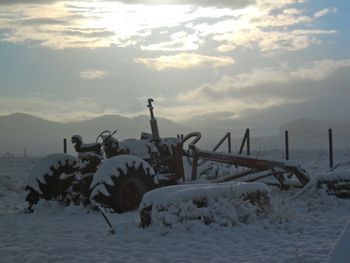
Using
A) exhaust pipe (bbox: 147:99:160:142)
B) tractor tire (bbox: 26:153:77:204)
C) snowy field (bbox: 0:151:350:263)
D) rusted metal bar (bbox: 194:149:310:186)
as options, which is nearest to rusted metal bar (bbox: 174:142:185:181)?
exhaust pipe (bbox: 147:99:160:142)

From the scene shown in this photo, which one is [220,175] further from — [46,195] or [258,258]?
[258,258]

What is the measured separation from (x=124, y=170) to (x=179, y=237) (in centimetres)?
265

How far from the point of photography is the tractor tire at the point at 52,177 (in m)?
10.6

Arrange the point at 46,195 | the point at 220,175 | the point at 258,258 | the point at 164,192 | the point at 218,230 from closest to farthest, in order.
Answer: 1. the point at 258,258
2. the point at 218,230
3. the point at 164,192
4. the point at 46,195
5. the point at 220,175

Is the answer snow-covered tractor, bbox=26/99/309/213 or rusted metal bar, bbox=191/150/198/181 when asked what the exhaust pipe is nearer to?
snow-covered tractor, bbox=26/99/309/213

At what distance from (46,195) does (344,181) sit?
6234 mm

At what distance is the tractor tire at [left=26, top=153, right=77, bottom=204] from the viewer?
10.6 m

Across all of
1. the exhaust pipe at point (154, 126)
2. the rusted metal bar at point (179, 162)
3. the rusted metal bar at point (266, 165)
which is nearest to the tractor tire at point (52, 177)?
the exhaust pipe at point (154, 126)

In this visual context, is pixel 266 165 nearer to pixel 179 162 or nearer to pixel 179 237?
pixel 179 162

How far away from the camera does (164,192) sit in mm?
7707

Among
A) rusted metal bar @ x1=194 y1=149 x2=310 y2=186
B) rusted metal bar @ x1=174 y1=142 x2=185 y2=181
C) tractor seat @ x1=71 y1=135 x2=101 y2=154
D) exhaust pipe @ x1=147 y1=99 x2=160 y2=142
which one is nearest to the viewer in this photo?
tractor seat @ x1=71 y1=135 x2=101 y2=154

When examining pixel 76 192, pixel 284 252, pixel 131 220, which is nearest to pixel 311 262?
pixel 284 252

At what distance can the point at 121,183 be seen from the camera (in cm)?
923

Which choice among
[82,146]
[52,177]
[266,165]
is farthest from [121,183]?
[266,165]
